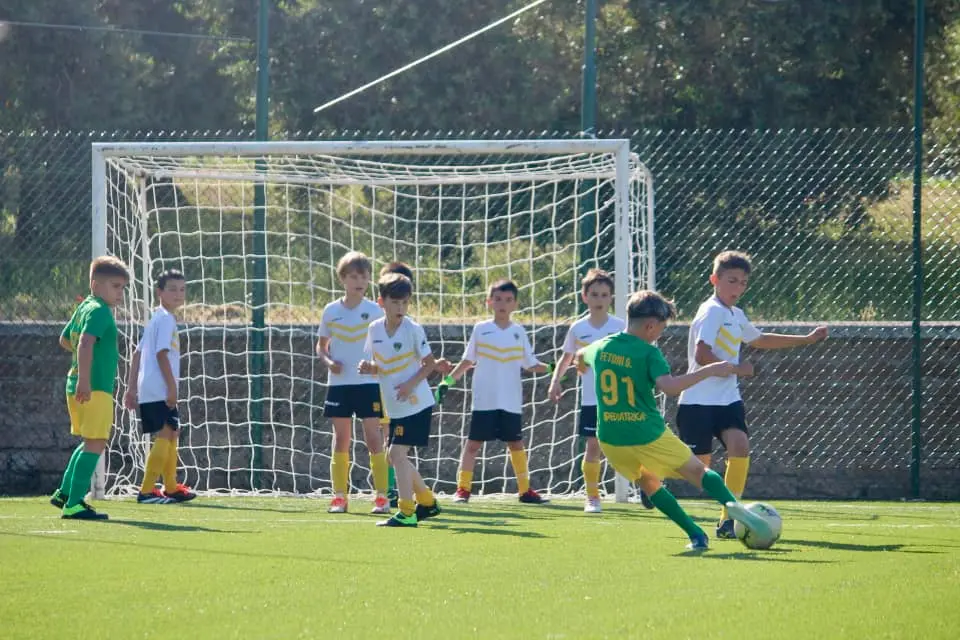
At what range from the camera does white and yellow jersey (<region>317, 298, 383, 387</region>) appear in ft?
30.7

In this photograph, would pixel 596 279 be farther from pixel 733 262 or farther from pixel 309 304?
pixel 309 304

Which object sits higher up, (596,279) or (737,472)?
(596,279)

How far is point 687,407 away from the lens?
7895 mm

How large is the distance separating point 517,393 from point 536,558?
373 centimetres

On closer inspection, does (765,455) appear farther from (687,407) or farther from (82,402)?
(82,402)

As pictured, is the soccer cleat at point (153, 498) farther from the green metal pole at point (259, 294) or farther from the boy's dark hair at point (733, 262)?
the boy's dark hair at point (733, 262)

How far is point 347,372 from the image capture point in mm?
9336

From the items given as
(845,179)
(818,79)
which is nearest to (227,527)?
(845,179)

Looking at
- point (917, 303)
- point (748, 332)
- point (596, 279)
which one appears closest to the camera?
point (748, 332)

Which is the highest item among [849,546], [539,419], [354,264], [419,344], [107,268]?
[354,264]

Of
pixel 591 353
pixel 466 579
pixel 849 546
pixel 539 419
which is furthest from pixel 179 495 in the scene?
pixel 849 546

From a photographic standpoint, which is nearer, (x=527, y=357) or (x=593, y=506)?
(x=593, y=506)

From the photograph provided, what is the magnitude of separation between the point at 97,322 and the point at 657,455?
141 inches

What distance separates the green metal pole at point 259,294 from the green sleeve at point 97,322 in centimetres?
316
